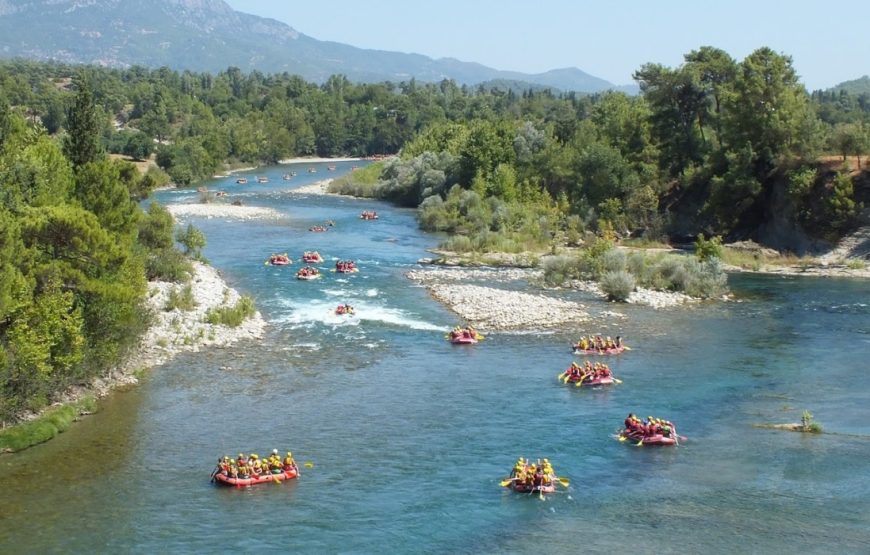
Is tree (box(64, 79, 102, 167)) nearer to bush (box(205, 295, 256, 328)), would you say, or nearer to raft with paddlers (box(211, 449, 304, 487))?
bush (box(205, 295, 256, 328))

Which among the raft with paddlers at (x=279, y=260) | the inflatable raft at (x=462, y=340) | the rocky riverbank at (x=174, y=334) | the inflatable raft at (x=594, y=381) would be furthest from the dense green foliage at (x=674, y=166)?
the inflatable raft at (x=594, y=381)

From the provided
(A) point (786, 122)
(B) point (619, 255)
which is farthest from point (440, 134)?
(B) point (619, 255)

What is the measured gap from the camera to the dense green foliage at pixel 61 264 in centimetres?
3894

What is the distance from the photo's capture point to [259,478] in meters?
36.9

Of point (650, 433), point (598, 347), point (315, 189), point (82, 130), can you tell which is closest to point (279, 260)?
point (82, 130)

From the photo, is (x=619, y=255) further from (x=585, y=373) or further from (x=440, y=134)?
(x=440, y=134)

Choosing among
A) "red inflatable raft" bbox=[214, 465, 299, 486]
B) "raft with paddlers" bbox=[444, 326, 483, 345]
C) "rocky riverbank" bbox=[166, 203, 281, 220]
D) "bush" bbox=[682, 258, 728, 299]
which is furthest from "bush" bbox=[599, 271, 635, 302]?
"rocky riverbank" bbox=[166, 203, 281, 220]

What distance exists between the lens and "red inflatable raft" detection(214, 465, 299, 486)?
3647 centimetres

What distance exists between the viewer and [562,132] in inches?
5162

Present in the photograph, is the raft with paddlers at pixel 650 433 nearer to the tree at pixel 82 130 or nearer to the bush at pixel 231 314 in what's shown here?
the bush at pixel 231 314

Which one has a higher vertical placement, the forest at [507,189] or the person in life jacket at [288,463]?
the forest at [507,189]

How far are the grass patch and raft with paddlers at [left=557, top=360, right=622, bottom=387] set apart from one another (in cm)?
2321

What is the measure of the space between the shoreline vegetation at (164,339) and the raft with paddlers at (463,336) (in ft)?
37.6

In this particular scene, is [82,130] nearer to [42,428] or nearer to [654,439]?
[42,428]
